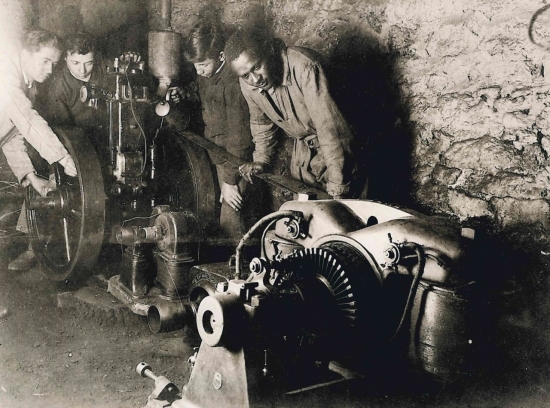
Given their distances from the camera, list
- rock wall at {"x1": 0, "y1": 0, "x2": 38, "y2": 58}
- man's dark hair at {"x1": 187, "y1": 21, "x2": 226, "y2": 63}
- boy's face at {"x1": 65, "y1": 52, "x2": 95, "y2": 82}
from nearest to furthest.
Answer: rock wall at {"x1": 0, "y1": 0, "x2": 38, "y2": 58}, boy's face at {"x1": 65, "y1": 52, "x2": 95, "y2": 82}, man's dark hair at {"x1": 187, "y1": 21, "x2": 226, "y2": 63}

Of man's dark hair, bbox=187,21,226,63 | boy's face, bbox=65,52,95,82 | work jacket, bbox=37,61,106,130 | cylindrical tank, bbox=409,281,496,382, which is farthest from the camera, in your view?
man's dark hair, bbox=187,21,226,63

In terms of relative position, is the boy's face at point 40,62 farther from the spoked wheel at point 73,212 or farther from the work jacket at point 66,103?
the spoked wheel at point 73,212

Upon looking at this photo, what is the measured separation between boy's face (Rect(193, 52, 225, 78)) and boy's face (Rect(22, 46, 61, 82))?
1.06 meters

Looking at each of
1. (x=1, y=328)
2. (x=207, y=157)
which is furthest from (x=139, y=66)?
(x=1, y=328)

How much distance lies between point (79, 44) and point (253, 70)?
1.53 metres

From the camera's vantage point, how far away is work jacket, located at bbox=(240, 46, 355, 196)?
3051 millimetres

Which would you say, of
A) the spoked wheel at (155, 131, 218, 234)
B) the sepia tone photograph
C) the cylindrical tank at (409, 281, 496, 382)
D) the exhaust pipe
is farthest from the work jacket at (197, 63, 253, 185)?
the cylindrical tank at (409, 281, 496, 382)

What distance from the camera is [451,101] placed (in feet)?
9.15

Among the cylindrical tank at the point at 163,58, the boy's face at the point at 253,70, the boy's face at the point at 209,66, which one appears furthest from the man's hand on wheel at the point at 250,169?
the cylindrical tank at the point at 163,58

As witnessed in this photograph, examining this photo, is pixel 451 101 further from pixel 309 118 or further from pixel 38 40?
pixel 38 40

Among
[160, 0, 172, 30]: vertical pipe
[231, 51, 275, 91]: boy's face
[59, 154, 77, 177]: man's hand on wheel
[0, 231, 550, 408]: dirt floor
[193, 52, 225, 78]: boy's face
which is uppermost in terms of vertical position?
[160, 0, 172, 30]: vertical pipe

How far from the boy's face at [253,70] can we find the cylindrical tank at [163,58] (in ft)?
3.79

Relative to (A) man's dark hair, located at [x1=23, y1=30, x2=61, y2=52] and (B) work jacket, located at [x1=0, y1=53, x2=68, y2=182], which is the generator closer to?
(B) work jacket, located at [x1=0, y1=53, x2=68, y2=182]

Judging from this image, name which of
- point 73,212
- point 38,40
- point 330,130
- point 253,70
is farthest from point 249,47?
point 73,212
